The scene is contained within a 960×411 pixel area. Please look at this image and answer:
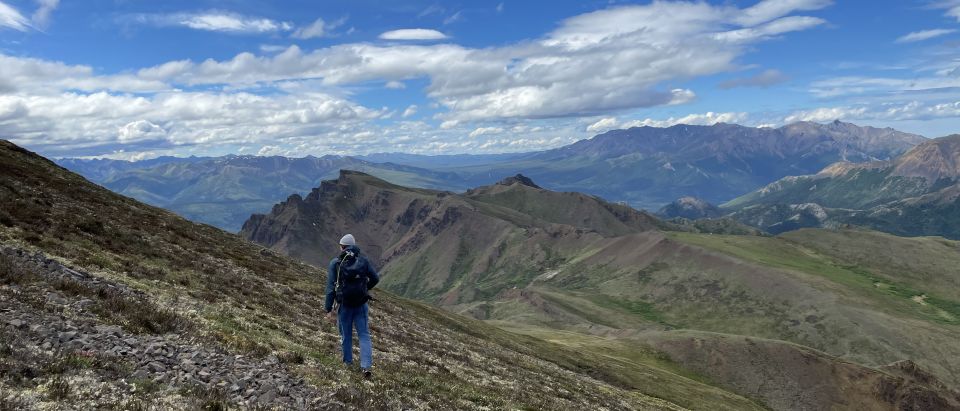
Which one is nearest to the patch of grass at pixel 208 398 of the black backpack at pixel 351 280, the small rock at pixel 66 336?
the small rock at pixel 66 336

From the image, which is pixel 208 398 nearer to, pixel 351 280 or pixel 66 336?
pixel 66 336

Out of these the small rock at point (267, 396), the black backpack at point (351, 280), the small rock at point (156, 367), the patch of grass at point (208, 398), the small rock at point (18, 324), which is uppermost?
the black backpack at point (351, 280)

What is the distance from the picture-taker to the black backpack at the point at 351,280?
20328 millimetres

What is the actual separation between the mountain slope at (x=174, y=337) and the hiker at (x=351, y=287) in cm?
163

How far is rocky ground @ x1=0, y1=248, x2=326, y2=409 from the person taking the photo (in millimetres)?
13383

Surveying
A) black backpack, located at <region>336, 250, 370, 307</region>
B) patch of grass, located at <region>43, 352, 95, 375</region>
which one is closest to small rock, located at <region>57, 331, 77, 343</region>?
patch of grass, located at <region>43, 352, 95, 375</region>

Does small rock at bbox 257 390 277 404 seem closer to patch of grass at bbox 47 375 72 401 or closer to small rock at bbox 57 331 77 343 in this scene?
patch of grass at bbox 47 375 72 401

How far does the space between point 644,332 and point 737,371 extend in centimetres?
3176

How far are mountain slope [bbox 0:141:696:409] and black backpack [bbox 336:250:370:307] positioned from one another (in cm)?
268

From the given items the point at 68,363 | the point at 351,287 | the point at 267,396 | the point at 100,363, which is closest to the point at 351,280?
the point at 351,287

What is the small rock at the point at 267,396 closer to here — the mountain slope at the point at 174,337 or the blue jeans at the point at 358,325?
the mountain slope at the point at 174,337

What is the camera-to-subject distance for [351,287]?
20.5m

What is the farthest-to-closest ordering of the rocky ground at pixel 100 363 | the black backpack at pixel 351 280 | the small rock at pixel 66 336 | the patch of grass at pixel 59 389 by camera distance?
the black backpack at pixel 351 280 → the small rock at pixel 66 336 → the rocky ground at pixel 100 363 → the patch of grass at pixel 59 389

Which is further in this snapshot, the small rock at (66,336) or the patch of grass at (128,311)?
the patch of grass at (128,311)
